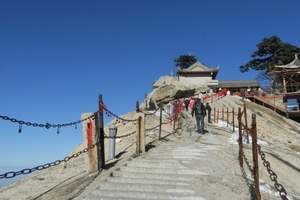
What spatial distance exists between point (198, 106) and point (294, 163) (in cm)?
616

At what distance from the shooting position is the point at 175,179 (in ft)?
40.7

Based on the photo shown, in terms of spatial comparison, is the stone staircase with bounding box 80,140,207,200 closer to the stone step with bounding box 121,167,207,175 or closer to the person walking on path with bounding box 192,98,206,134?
the stone step with bounding box 121,167,207,175

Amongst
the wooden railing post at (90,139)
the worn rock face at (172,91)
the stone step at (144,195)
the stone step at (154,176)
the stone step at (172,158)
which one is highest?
the worn rock face at (172,91)

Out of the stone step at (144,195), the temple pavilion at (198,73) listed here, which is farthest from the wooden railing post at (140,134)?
the temple pavilion at (198,73)

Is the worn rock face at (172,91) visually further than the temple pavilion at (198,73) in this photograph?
No

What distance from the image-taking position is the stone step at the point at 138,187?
11.3 metres

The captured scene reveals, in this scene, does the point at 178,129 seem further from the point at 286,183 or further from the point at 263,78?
the point at 263,78

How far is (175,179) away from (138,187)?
1.23 metres

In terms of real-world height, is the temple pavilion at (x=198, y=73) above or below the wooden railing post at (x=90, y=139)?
above

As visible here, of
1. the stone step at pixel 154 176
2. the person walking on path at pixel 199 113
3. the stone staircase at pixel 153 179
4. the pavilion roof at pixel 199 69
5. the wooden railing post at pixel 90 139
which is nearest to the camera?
the stone staircase at pixel 153 179

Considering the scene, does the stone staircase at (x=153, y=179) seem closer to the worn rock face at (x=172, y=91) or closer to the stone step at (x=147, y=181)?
the stone step at (x=147, y=181)

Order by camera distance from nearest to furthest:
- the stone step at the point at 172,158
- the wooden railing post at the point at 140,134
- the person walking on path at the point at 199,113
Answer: the stone step at the point at 172,158
the wooden railing post at the point at 140,134
the person walking on path at the point at 199,113

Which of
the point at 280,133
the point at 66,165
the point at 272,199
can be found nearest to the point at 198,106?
the point at 66,165

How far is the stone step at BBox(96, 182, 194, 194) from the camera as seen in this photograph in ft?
37.2
